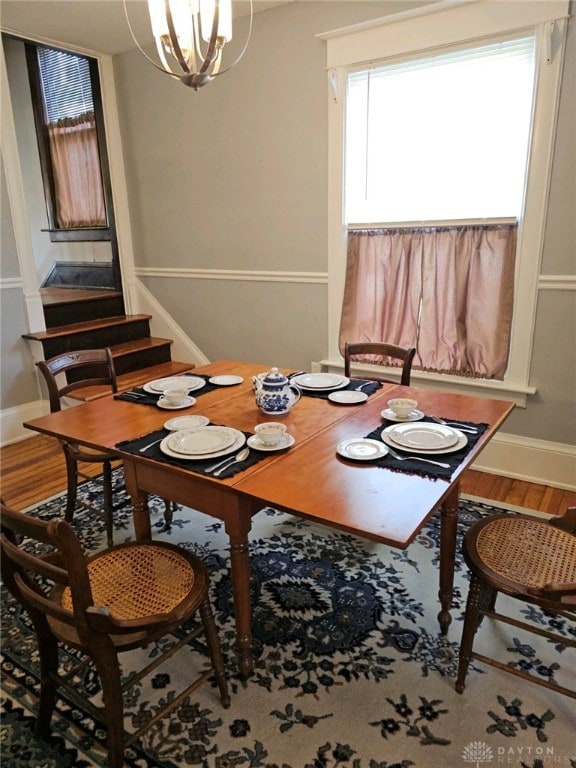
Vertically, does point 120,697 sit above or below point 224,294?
below

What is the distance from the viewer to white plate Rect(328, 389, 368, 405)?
1.98 metres

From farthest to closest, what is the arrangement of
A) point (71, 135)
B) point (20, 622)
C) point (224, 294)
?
point (71, 135) < point (224, 294) < point (20, 622)

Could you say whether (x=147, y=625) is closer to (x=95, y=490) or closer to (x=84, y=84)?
(x=95, y=490)

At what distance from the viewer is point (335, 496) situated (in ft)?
4.27

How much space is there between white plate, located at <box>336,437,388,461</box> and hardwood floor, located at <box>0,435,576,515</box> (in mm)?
1402

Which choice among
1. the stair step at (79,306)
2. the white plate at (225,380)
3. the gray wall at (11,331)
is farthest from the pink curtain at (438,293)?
the gray wall at (11,331)

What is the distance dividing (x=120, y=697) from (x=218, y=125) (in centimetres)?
338

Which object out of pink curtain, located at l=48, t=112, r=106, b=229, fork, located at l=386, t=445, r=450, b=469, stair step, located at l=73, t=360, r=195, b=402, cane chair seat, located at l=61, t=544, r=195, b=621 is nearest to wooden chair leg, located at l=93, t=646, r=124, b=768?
cane chair seat, located at l=61, t=544, r=195, b=621

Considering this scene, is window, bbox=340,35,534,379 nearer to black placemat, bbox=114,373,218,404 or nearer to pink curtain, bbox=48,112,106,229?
black placemat, bbox=114,373,218,404

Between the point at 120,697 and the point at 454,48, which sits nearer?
the point at 120,697

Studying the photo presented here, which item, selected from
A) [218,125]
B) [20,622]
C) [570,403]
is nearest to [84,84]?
[218,125]

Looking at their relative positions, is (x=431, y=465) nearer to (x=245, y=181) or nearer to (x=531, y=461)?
(x=531, y=461)

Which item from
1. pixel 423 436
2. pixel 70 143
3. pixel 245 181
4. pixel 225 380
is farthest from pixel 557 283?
pixel 70 143

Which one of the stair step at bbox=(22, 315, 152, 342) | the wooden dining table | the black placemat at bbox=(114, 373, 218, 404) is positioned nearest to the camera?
the wooden dining table
